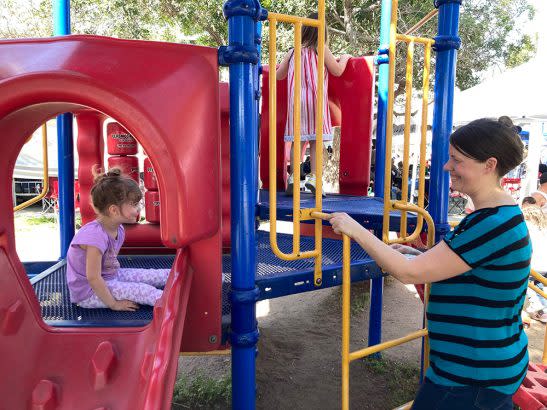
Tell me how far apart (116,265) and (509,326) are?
6.36ft

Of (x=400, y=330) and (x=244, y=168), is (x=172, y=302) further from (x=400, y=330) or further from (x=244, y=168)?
(x=400, y=330)

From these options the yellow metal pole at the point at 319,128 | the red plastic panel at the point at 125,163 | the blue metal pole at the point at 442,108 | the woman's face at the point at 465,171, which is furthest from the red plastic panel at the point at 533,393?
the red plastic panel at the point at 125,163

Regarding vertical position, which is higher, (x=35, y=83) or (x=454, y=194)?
(x=35, y=83)

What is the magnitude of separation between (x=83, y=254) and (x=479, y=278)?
184cm

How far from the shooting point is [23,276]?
209cm

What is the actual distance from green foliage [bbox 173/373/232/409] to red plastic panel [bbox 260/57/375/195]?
6.17 ft

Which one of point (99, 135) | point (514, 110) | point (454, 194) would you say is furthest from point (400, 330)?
point (454, 194)

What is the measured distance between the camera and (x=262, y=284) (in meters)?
2.17

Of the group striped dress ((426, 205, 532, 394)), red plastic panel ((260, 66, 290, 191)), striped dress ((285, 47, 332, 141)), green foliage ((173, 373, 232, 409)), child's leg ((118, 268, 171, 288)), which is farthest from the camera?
red plastic panel ((260, 66, 290, 191))

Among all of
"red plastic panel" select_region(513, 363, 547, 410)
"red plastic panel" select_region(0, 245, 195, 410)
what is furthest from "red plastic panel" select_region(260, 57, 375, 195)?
"red plastic panel" select_region(0, 245, 195, 410)

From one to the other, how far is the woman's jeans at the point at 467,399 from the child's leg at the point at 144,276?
65.3 inches

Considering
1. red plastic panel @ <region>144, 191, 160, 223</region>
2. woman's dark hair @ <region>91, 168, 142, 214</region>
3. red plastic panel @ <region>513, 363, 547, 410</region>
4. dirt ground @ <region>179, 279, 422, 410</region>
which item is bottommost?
dirt ground @ <region>179, 279, 422, 410</region>

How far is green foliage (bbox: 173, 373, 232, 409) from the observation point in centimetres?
319

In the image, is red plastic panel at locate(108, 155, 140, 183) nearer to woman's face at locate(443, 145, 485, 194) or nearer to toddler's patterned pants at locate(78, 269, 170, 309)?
toddler's patterned pants at locate(78, 269, 170, 309)
